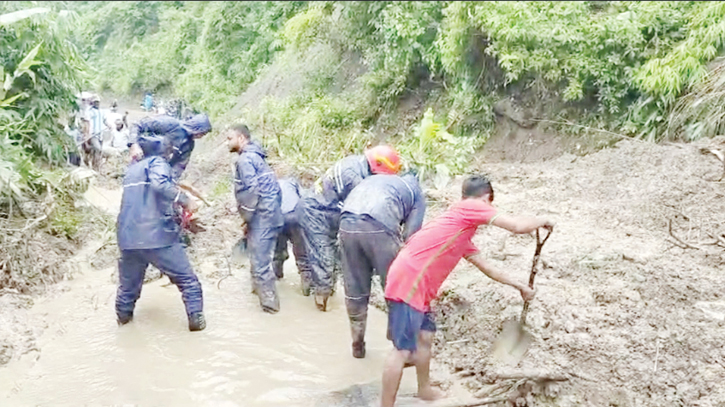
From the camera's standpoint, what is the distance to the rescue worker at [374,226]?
4559 mm

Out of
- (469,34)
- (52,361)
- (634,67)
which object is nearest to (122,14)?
(469,34)

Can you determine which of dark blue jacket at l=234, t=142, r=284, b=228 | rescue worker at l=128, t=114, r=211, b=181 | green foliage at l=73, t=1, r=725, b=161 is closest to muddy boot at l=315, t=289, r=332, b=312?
dark blue jacket at l=234, t=142, r=284, b=228

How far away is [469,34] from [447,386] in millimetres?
7095

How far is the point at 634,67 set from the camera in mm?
9195

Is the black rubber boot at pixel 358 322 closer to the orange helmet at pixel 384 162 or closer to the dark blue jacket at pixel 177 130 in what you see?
the orange helmet at pixel 384 162

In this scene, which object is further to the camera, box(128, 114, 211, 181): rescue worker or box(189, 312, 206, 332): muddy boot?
box(128, 114, 211, 181): rescue worker

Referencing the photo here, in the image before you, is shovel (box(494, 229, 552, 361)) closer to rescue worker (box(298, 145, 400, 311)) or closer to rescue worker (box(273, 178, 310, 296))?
rescue worker (box(298, 145, 400, 311))

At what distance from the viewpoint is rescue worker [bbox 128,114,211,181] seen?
5883mm

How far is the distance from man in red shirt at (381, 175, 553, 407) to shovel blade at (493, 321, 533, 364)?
2.21 feet

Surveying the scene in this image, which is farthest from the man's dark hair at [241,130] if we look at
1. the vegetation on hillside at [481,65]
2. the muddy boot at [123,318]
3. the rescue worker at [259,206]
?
the vegetation on hillside at [481,65]

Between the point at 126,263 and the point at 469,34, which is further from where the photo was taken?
the point at 469,34

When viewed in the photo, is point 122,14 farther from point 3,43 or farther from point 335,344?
point 335,344

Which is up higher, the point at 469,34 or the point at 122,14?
the point at 469,34

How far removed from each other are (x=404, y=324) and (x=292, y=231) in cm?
270
